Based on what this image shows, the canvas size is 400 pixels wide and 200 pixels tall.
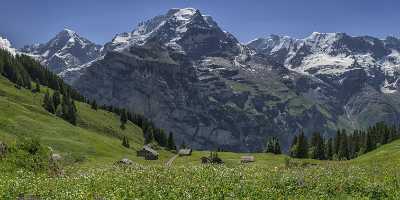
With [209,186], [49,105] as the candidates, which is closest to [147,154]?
[49,105]

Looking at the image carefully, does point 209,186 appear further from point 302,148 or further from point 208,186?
point 302,148

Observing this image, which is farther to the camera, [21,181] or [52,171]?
[52,171]

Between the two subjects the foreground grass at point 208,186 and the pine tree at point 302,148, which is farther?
the pine tree at point 302,148

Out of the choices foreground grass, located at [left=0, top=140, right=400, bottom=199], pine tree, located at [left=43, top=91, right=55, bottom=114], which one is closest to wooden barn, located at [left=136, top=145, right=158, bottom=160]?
pine tree, located at [left=43, top=91, right=55, bottom=114]

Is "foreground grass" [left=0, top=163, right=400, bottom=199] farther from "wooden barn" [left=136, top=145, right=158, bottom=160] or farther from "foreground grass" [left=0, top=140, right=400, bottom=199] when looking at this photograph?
"wooden barn" [left=136, top=145, right=158, bottom=160]

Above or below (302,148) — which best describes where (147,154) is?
below

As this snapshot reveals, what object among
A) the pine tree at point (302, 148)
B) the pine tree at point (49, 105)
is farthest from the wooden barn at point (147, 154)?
the pine tree at point (302, 148)

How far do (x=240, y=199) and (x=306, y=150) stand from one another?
165m

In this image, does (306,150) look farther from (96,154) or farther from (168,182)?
(168,182)

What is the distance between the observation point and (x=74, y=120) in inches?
7751

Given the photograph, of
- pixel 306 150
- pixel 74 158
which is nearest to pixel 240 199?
pixel 74 158

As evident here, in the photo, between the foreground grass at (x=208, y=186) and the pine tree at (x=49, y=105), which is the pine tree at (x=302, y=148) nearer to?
the pine tree at (x=49, y=105)

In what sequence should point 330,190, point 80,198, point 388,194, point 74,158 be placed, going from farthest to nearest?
point 74,158 < point 330,190 < point 388,194 < point 80,198

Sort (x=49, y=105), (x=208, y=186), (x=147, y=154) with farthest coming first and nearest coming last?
(x=49, y=105), (x=147, y=154), (x=208, y=186)
